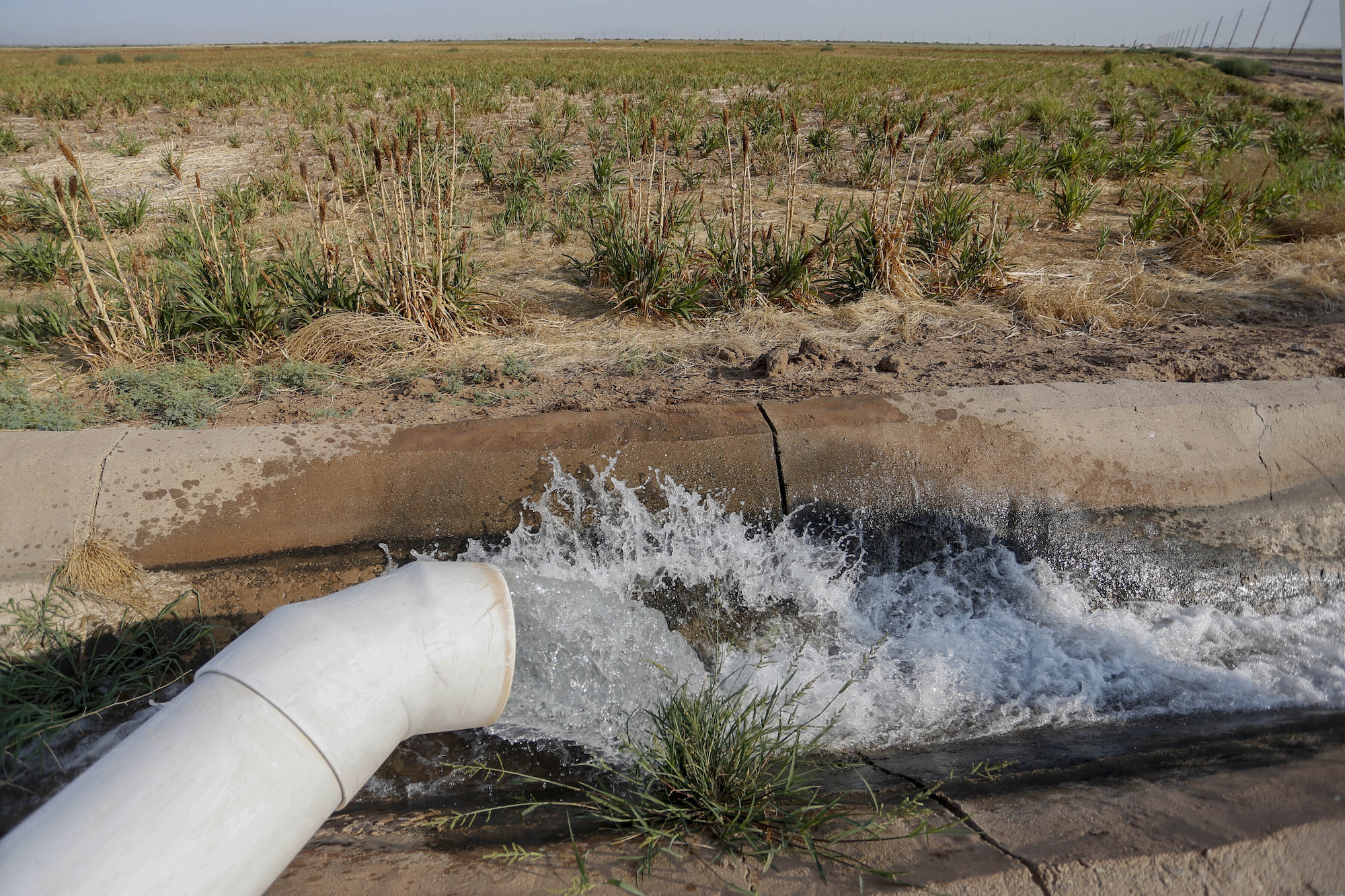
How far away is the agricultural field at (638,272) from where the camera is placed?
3.91 meters

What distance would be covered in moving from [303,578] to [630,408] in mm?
1550

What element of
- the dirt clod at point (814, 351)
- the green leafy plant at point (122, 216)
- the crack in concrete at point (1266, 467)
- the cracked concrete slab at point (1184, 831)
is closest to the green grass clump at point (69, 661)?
the cracked concrete slab at point (1184, 831)

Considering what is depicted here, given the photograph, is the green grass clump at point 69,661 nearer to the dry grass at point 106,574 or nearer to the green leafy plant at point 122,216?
the dry grass at point 106,574

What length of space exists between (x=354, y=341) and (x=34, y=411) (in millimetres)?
1455

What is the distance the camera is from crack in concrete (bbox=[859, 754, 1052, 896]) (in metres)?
1.61

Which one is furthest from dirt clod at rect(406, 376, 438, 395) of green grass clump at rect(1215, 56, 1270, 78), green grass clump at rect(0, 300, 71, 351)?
green grass clump at rect(1215, 56, 1270, 78)

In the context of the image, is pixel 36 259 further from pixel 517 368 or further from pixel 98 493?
pixel 517 368

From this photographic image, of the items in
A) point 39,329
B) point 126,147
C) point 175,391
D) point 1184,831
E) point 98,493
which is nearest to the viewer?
point 1184,831

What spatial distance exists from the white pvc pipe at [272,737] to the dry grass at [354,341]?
2.52 metres

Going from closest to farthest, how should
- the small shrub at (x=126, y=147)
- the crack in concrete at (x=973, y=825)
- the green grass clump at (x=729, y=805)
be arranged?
the crack in concrete at (x=973, y=825), the green grass clump at (x=729, y=805), the small shrub at (x=126, y=147)

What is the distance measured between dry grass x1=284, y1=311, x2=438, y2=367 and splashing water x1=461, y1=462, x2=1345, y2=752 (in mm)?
1770

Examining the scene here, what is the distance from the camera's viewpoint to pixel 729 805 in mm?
1940

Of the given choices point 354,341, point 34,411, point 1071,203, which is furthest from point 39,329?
point 1071,203

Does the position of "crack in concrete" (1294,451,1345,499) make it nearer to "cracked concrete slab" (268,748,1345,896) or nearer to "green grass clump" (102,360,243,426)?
"cracked concrete slab" (268,748,1345,896)
